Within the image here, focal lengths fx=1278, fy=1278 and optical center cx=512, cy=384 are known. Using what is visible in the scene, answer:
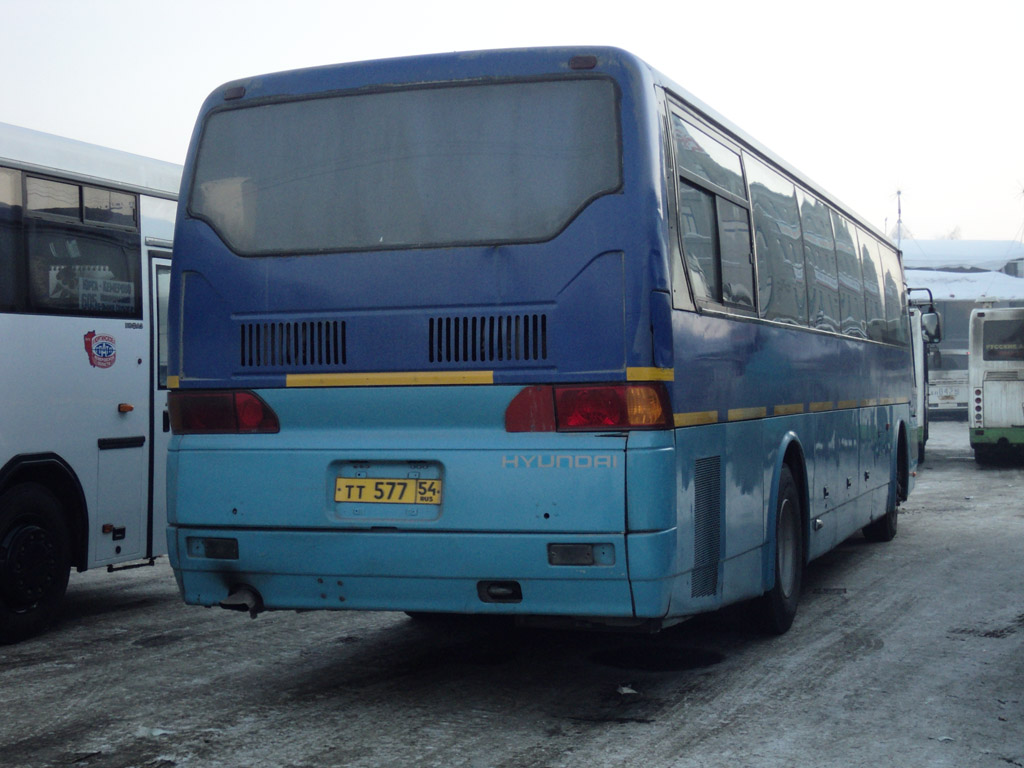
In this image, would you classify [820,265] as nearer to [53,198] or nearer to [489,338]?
[489,338]

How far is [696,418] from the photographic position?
582 cm

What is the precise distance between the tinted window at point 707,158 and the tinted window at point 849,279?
10.2ft

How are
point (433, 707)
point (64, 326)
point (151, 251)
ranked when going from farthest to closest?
1. point (151, 251)
2. point (64, 326)
3. point (433, 707)

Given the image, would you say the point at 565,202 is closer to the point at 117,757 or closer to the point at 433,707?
the point at 433,707

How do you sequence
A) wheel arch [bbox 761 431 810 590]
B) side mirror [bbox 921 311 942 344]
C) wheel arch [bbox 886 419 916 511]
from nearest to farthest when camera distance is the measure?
wheel arch [bbox 761 431 810 590], wheel arch [bbox 886 419 916 511], side mirror [bbox 921 311 942 344]

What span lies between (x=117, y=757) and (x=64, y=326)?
12.1 ft

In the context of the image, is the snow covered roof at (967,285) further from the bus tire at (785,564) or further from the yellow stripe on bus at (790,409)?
the bus tire at (785,564)

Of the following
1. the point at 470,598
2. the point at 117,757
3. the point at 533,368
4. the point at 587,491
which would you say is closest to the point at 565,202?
the point at 533,368

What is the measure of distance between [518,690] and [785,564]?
2.24m

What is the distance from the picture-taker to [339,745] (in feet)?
17.0

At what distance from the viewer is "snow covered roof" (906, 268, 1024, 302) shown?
43.1 metres

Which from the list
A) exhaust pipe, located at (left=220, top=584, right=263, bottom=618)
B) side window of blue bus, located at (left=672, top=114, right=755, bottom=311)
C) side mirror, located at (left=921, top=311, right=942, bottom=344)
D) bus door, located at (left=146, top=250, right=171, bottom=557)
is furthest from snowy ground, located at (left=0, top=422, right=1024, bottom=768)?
side mirror, located at (left=921, top=311, right=942, bottom=344)

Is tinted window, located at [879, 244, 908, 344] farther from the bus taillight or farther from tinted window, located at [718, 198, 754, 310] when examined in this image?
the bus taillight

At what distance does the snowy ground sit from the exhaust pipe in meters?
0.46
